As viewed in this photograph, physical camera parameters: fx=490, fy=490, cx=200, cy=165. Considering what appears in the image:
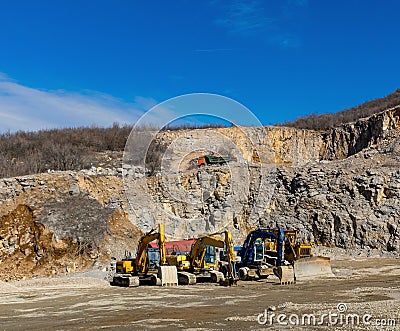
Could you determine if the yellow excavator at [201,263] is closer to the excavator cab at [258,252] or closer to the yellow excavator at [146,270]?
the yellow excavator at [146,270]

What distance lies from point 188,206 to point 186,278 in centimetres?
1602

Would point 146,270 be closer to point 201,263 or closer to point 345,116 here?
point 201,263

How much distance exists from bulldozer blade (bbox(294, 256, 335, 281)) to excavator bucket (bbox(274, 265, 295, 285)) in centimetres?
46

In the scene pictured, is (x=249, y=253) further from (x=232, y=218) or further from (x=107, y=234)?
(x=232, y=218)

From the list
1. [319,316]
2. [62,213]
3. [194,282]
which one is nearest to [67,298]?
[194,282]

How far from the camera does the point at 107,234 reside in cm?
2588

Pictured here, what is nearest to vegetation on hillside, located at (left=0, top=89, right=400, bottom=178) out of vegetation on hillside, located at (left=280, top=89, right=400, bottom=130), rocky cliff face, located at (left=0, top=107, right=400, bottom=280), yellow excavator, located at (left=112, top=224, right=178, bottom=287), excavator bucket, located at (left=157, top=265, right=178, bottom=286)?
vegetation on hillside, located at (left=280, top=89, right=400, bottom=130)

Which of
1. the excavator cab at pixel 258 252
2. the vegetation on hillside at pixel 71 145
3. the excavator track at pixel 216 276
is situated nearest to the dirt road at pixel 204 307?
the excavator track at pixel 216 276

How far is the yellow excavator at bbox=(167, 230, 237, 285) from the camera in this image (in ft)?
56.3

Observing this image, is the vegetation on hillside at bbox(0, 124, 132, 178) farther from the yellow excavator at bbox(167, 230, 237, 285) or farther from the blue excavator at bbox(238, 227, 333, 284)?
the blue excavator at bbox(238, 227, 333, 284)

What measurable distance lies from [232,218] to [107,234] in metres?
9.44

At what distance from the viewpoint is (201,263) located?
18359mm

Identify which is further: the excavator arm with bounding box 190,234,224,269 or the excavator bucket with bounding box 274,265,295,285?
the excavator arm with bounding box 190,234,224,269

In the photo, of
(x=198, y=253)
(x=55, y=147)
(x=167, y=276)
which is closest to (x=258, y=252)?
(x=198, y=253)
